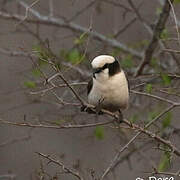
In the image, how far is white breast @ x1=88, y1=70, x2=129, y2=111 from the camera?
3.34m

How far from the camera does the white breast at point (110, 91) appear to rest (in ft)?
11.0

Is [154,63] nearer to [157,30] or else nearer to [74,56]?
[157,30]

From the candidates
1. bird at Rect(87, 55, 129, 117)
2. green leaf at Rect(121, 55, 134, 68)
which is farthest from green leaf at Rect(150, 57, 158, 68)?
bird at Rect(87, 55, 129, 117)

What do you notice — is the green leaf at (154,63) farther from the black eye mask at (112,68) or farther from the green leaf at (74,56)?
the black eye mask at (112,68)

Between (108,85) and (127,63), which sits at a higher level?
(127,63)

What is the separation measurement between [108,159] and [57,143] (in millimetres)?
778

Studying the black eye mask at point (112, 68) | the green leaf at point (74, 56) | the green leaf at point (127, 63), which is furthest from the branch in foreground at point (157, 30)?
the black eye mask at point (112, 68)

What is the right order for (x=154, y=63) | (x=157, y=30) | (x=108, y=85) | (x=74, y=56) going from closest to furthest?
(x=108, y=85) → (x=157, y=30) → (x=74, y=56) → (x=154, y=63)

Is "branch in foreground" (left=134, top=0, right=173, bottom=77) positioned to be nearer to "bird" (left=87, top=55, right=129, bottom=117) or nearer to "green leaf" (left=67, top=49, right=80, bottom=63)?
"green leaf" (left=67, top=49, right=80, bottom=63)

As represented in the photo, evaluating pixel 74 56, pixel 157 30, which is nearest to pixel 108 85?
pixel 157 30

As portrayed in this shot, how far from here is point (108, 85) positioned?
3340 millimetres

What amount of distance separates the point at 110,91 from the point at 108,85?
0.11 ft

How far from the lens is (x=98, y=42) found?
535 centimetres

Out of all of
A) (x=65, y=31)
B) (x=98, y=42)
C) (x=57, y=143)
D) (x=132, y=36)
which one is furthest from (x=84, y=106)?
(x=57, y=143)
